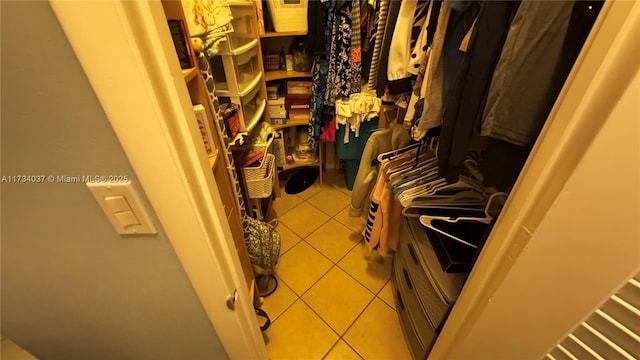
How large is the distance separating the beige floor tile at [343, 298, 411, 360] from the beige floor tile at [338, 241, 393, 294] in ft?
0.44

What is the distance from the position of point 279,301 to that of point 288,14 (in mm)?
1750

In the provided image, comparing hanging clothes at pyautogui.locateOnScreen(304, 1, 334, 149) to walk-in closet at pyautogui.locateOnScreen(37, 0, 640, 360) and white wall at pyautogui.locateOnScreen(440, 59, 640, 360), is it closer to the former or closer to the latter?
walk-in closet at pyautogui.locateOnScreen(37, 0, 640, 360)

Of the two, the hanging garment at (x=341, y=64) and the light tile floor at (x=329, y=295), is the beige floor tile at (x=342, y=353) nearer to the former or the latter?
the light tile floor at (x=329, y=295)

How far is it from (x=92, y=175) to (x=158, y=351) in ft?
2.00

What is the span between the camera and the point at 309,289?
1.50 metres

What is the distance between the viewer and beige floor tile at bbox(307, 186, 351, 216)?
2059mm

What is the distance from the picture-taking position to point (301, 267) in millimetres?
1620

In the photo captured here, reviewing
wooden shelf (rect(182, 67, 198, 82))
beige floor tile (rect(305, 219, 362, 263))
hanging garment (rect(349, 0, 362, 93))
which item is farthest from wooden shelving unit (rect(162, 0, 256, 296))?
hanging garment (rect(349, 0, 362, 93))

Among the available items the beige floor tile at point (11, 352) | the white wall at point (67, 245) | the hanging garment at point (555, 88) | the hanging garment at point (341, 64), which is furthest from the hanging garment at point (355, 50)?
the beige floor tile at point (11, 352)

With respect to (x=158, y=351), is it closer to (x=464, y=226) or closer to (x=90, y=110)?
(x=90, y=110)

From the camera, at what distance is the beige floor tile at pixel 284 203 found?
2061mm

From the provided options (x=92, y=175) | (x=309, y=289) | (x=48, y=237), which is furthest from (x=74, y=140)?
(x=309, y=289)

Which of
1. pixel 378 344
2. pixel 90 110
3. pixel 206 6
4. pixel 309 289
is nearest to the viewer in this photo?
pixel 90 110

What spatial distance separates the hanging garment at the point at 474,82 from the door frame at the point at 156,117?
621mm
